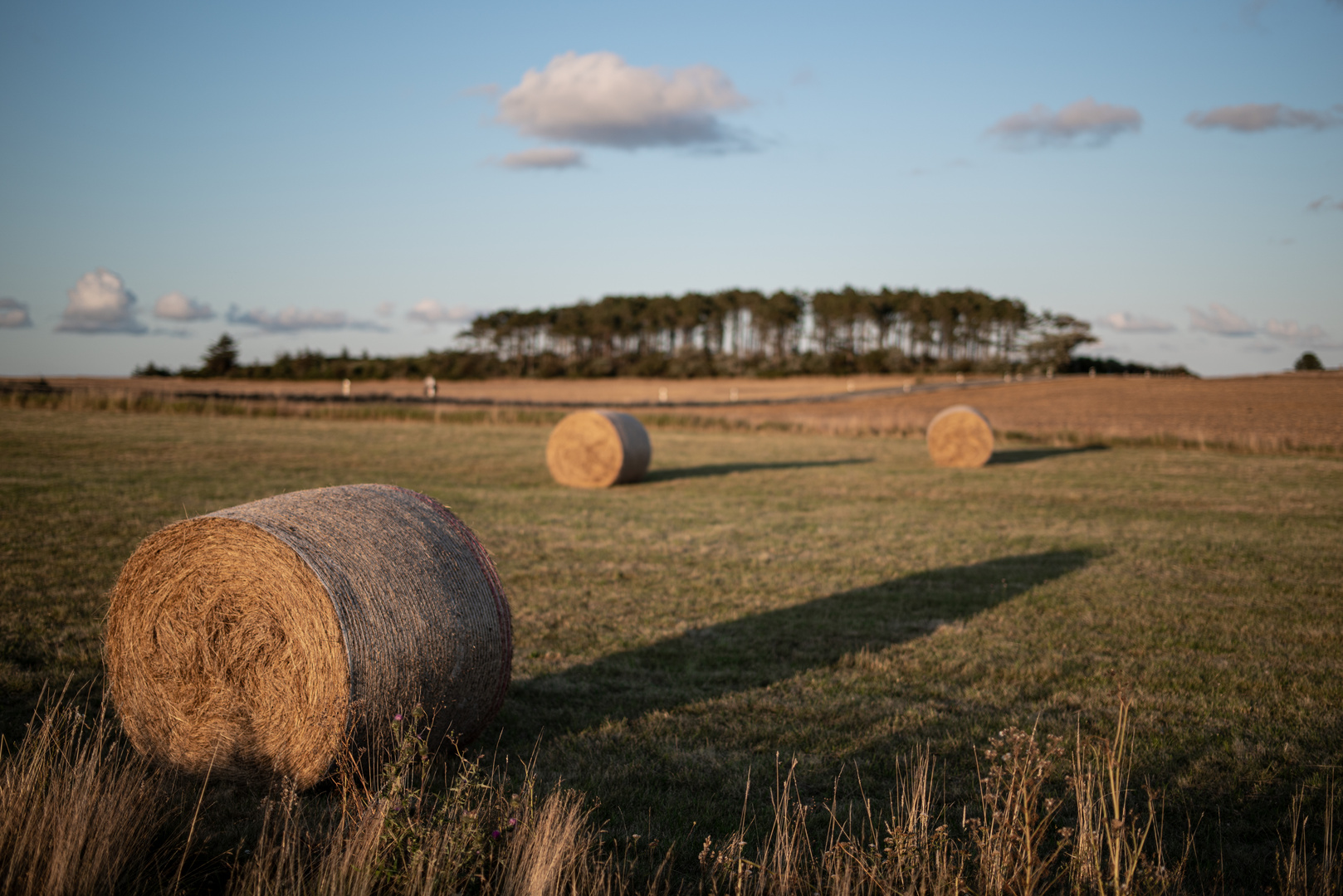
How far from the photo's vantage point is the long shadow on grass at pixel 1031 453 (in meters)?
25.8

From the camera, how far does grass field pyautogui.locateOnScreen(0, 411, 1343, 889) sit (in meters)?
5.09

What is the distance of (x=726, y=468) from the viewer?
75.8 feet

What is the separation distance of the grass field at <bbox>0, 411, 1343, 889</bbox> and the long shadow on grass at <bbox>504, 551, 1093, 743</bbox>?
3 centimetres

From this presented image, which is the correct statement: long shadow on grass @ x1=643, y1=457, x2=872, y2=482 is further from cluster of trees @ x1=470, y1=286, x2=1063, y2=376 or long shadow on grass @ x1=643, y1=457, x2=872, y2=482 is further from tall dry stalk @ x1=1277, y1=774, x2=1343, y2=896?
cluster of trees @ x1=470, y1=286, x2=1063, y2=376

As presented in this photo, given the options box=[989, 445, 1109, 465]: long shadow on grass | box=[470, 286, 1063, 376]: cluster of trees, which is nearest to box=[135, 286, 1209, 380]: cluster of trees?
box=[470, 286, 1063, 376]: cluster of trees

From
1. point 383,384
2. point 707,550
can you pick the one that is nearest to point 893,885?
point 707,550

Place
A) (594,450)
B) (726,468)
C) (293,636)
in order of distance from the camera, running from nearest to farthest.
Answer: (293,636)
(594,450)
(726,468)

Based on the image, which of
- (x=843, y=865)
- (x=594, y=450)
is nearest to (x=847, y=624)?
(x=843, y=865)

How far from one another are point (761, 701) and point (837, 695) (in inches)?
24.5

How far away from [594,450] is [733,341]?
9460 centimetres

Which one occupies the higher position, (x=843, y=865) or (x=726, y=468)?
(x=726, y=468)

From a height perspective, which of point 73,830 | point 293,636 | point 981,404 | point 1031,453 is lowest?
point 73,830

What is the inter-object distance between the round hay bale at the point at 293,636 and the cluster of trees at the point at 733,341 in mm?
85039

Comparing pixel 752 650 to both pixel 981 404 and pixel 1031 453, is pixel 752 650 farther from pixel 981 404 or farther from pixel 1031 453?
pixel 981 404
